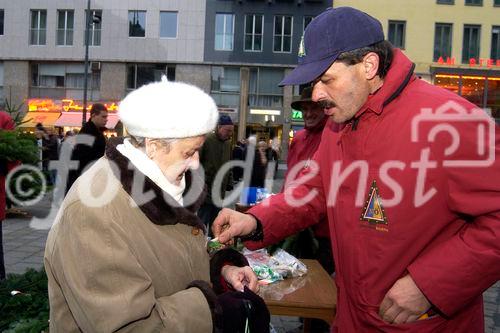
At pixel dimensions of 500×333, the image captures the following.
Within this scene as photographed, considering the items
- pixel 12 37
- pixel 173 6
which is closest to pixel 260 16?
pixel 173 6

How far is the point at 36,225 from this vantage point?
8.71m

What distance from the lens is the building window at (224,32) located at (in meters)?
29.6

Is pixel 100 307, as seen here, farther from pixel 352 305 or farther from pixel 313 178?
pixel 313 178

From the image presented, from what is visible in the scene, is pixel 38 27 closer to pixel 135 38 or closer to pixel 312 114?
pixel 135 38

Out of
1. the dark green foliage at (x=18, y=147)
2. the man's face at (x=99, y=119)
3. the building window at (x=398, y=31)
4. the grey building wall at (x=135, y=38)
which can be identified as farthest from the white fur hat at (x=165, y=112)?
the building window at (x=398, y=31)

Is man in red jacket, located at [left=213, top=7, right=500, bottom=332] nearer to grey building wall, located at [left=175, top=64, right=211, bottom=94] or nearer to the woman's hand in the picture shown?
the woman's hand

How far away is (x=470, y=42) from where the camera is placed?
28578mm

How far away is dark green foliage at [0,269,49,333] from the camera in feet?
9.41

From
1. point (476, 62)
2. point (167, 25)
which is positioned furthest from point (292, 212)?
point (476, 62)

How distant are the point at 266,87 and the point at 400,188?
28499 millimetres

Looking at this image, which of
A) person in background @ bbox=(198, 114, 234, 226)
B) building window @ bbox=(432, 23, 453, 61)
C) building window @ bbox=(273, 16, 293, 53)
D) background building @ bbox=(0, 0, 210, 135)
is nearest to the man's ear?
person in background @ bbox=(198, 114, 234, 226)

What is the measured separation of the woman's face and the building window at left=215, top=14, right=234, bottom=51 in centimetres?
2868

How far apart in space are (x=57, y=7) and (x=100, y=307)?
33684 millimetres

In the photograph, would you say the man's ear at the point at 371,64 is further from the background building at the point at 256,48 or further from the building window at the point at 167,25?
the building window at the point at 167,25
